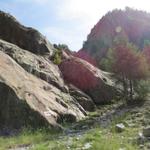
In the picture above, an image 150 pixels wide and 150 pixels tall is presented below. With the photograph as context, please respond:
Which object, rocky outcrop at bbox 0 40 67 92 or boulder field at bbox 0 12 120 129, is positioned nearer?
boulder field at bbox 0 12 120 129

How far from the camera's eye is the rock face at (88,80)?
4000 cm

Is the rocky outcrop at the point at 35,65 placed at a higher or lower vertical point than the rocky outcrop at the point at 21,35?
lower

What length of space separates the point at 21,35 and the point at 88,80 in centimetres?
761

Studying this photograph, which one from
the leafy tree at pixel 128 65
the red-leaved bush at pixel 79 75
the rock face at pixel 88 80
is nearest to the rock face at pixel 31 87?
the red-leaved bush at pixel 79 75

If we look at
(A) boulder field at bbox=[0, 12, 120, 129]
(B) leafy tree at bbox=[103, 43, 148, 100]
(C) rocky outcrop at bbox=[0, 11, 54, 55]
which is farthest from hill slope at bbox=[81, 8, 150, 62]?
(B) leafy tree at bbox=[103, 43, 148, 100]

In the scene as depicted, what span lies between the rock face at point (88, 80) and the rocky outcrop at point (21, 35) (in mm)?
2755

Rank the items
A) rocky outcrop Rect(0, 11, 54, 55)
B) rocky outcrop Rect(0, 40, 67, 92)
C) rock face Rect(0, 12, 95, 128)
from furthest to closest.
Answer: rocky outcrop Rect(0, 11, 54, 55) → rocky outcrop Rect(0, 40, 67, 92) → rock face Rect(0, 12, 95, 128)

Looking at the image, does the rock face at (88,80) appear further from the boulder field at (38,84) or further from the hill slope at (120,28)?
the hill slope at (120,28)

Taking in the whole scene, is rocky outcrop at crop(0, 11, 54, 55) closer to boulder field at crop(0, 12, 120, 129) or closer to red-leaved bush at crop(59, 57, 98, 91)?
boulder field at crop(0, 12, 120, 129)

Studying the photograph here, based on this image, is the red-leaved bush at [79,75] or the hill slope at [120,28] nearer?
the red-leaved bush at [79,75]

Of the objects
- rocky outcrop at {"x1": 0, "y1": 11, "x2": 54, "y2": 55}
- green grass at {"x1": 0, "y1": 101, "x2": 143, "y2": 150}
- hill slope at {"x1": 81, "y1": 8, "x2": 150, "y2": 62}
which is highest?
hill slope at {"x1": 81, "y1": 8, "x2": 150, "y2": 62}

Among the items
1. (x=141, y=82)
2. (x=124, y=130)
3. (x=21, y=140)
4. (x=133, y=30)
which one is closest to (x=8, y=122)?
(x=21, y=140)

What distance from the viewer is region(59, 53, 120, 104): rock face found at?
40000 mm

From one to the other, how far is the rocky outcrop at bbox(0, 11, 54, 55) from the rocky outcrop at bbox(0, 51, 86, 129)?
343 inches
